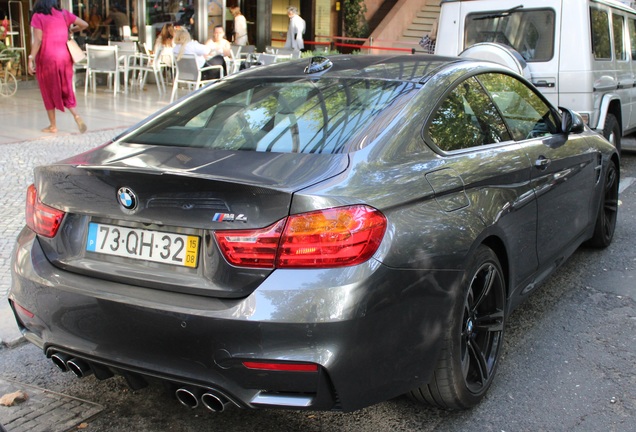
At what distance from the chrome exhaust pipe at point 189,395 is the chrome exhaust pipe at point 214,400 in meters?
0.03

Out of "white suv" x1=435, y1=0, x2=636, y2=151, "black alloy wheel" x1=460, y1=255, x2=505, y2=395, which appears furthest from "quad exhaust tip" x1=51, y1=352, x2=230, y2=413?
"white suv" x1=435, y1=0, x2=636, y2=151

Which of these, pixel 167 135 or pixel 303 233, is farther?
pixel 167 135

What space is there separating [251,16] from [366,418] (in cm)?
1947

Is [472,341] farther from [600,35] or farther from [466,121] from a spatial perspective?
[600,35]

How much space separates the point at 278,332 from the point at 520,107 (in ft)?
8.23

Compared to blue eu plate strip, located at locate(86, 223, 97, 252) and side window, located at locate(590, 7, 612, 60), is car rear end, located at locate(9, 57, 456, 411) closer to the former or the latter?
blue eu plate strip, located at locate(86, 223, 97, 252)

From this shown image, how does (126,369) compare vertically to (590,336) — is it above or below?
above

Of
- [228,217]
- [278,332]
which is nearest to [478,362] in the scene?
[278,332]

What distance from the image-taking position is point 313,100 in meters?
3.48

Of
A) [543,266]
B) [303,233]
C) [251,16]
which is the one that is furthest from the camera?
[251,16]

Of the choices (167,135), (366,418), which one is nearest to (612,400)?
(366,418)

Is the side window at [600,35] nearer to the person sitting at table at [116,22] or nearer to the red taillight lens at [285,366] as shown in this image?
the red taillight lens at [285,366]

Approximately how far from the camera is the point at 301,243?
259 centimetres

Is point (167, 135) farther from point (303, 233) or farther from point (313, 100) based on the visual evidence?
point (303, 233)
